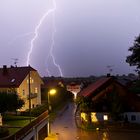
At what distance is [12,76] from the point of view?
68312 millimetres

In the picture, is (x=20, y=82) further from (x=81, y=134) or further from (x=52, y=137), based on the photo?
(x=52, y=137)

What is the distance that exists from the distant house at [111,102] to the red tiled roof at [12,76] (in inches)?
516

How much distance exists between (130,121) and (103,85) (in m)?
6.46

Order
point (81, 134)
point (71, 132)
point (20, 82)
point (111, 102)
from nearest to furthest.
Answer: point (81, 134) < point (71, 132) < point (111, 102) < point (20, 82)

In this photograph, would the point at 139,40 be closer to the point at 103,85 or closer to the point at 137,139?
the point at 103,85

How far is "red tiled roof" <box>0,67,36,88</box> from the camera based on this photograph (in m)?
65.8

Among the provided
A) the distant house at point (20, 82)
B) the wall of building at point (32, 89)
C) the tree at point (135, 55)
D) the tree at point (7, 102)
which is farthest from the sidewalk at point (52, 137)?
the tree at point (135, 55)

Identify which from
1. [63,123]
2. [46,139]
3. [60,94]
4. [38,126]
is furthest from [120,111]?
[60,94]

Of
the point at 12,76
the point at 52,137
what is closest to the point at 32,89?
the point at 12,76

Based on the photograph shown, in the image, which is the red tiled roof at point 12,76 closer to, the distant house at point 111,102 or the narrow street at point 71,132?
the narrow street at point 71,132

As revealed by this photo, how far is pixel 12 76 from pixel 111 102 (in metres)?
20.6

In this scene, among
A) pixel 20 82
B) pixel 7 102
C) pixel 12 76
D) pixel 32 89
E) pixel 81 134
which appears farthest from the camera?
pixel 32 89

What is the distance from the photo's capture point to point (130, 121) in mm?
55125

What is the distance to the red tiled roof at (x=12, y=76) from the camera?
6581 centimetres
